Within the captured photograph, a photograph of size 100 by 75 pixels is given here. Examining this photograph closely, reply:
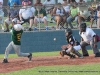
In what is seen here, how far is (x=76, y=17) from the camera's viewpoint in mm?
21156

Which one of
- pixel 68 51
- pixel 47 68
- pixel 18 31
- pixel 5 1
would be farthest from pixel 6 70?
pixel 5 1

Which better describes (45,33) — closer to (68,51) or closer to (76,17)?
(76,17)

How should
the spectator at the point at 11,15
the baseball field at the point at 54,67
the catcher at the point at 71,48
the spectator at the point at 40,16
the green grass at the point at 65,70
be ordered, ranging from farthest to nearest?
1. the spectator at the point at 40,16
2. the spectator at the point at 11,15
3. the catcher at the point at 71,48
4. the baseball field at the point at 54,67
5. the green grass at the point at 65,70

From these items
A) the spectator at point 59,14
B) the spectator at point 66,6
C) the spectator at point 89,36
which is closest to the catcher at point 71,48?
the spectator at point 89,36

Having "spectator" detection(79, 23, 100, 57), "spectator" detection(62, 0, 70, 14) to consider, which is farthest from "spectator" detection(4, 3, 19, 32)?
"spectator" detection(79, 23, 100, 57)

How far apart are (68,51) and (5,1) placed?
15103 mm

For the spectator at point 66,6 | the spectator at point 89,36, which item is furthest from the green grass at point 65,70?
the spectator at point 66,6

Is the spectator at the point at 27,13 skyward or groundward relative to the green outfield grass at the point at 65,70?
skyward

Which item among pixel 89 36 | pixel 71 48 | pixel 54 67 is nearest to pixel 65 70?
pixel 54 67

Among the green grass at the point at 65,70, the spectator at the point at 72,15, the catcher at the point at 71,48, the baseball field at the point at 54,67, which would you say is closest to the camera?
the green grass at the point at 65,70

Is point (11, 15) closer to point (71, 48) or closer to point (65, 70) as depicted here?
point (71, 48)

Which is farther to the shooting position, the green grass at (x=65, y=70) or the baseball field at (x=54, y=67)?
the baseball field at (x=54, y=67)

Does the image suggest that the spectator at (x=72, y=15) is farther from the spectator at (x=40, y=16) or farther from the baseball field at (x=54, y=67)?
the baseball field at (x=54, y=67)

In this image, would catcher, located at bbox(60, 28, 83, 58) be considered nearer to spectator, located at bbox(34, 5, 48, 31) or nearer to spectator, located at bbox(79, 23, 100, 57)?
spectator, located at bbox(79, 23, 100, 57)
